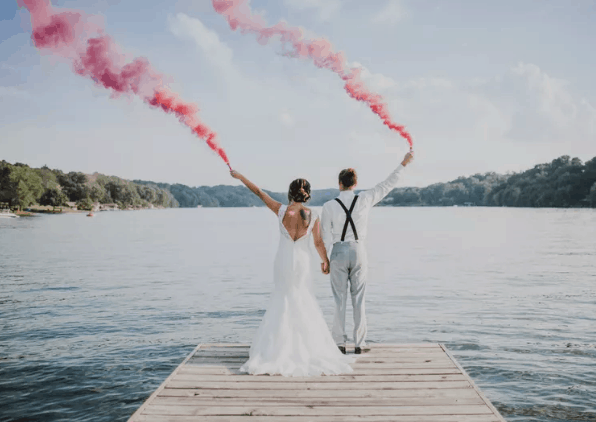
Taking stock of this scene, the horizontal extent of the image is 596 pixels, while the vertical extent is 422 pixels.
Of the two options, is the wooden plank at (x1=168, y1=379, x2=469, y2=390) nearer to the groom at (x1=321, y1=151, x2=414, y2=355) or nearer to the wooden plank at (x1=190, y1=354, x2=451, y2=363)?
the wooden plank at (x1=190, y1=354, x2=451, y2=363)

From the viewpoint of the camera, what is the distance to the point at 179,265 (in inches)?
1719

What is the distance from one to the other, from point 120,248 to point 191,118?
5471 centimetres

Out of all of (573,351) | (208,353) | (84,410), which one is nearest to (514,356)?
(573,351)

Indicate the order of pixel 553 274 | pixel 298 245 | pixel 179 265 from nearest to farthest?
pixel 298 245 → pixel 553 274 → pixel 179 265

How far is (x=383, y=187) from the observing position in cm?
958

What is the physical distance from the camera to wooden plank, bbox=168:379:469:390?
8.15m

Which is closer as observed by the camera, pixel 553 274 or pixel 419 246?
pixel 553 274

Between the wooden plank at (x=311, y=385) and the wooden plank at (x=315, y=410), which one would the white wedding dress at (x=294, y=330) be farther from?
the wooden plank at (x=315, y=410)

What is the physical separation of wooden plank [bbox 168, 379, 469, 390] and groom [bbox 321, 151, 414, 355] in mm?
1548

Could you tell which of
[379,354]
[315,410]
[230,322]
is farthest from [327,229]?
[230,322]

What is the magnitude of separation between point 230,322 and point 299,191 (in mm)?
13283

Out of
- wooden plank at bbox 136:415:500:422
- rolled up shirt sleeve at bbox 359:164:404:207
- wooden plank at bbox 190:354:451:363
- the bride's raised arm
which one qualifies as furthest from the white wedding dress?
wooden plank at bbox 136:415:500:422

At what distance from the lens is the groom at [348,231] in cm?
933

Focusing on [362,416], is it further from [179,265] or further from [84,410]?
[179,265]
